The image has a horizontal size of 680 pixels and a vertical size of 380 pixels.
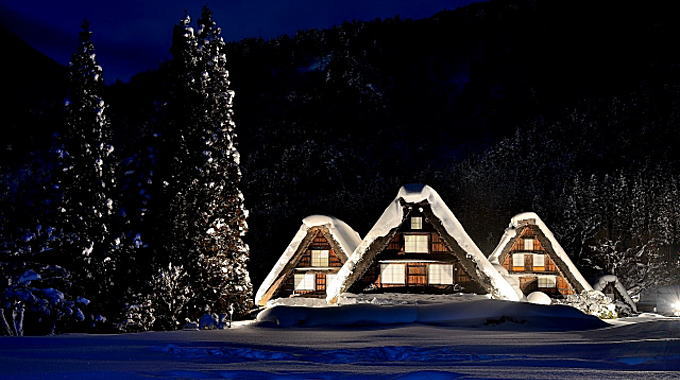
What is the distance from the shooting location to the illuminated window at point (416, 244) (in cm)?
2455


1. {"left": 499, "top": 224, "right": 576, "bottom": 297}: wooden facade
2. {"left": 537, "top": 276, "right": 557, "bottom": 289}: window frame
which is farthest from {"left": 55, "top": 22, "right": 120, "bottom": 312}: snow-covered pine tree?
{"left": 537, "top": 276, "right": 557, "bottom": 289}: window frame

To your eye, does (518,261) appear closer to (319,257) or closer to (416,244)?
(416,244)

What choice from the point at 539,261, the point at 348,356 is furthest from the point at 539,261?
Result: the point at 348,356

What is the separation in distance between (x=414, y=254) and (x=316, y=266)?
5.39 m

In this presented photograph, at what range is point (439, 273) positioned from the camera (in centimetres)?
2466

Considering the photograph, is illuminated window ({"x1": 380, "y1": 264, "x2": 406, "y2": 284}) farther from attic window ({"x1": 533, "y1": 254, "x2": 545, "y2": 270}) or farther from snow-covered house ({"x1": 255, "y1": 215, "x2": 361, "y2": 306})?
attic window ({"x1": 533, "y1": 254, "x2": 545, "y2": 270})

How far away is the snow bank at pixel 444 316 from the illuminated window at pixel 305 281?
10952 mm

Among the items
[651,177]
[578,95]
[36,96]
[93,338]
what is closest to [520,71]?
[578,95]

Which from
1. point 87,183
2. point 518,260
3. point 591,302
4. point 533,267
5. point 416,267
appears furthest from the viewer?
point 518,260

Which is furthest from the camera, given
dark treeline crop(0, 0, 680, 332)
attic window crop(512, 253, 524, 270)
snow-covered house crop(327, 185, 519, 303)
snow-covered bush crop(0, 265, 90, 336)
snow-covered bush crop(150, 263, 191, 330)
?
dark treeline crop(0, 0, 680, 332)

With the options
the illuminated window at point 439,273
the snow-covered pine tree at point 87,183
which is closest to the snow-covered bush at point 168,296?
the snow-covered pine tree at point 87,183

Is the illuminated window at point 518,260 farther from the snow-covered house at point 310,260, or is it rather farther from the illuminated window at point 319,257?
the illuminated window at point 319,257

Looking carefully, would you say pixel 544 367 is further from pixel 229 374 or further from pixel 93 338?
pixel 93 338

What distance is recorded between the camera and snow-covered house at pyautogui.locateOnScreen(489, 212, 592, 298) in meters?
29.3
